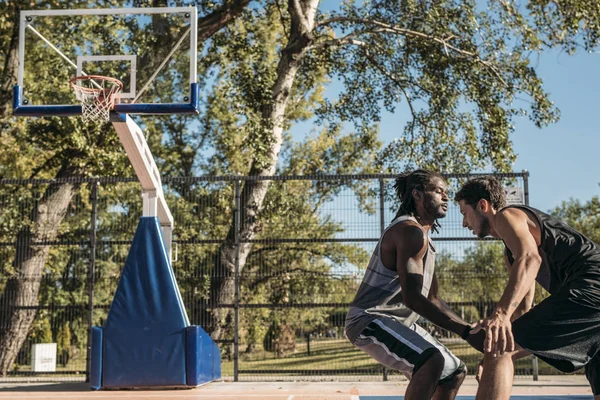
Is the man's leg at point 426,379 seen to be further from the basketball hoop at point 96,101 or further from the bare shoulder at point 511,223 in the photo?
the basketball hoop at point 96,101

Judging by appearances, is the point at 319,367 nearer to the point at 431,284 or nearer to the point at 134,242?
the point at 134,242

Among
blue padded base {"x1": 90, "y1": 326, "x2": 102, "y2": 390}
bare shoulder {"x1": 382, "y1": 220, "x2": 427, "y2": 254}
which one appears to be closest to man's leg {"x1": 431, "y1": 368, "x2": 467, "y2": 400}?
bare shoulder {"x1": 382, "y1": 220, "x2": 427, "y2": 254}

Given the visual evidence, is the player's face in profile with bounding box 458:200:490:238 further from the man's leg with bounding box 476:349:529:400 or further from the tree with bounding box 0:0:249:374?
the tree with bounding box 0:0:249:374

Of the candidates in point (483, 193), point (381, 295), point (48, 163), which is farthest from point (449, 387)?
point (48, 163)

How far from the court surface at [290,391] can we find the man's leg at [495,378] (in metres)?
5.29

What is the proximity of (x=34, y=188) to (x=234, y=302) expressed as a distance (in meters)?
4.96

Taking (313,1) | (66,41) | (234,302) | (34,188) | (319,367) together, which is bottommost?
(319,367)

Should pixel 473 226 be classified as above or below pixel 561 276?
above

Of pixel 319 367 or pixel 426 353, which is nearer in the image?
pixel 426 353

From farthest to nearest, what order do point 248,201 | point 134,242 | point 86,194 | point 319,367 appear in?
point 86,194
point 248,201
point 319,367
point 134,242

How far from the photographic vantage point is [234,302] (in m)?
11.9

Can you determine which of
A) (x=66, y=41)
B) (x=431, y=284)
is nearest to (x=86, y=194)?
(x=66, y=41)

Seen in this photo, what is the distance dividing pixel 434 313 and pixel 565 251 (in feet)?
3.49

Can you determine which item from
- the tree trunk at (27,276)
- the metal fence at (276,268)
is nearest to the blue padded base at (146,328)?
the metal fence at (276,268)
